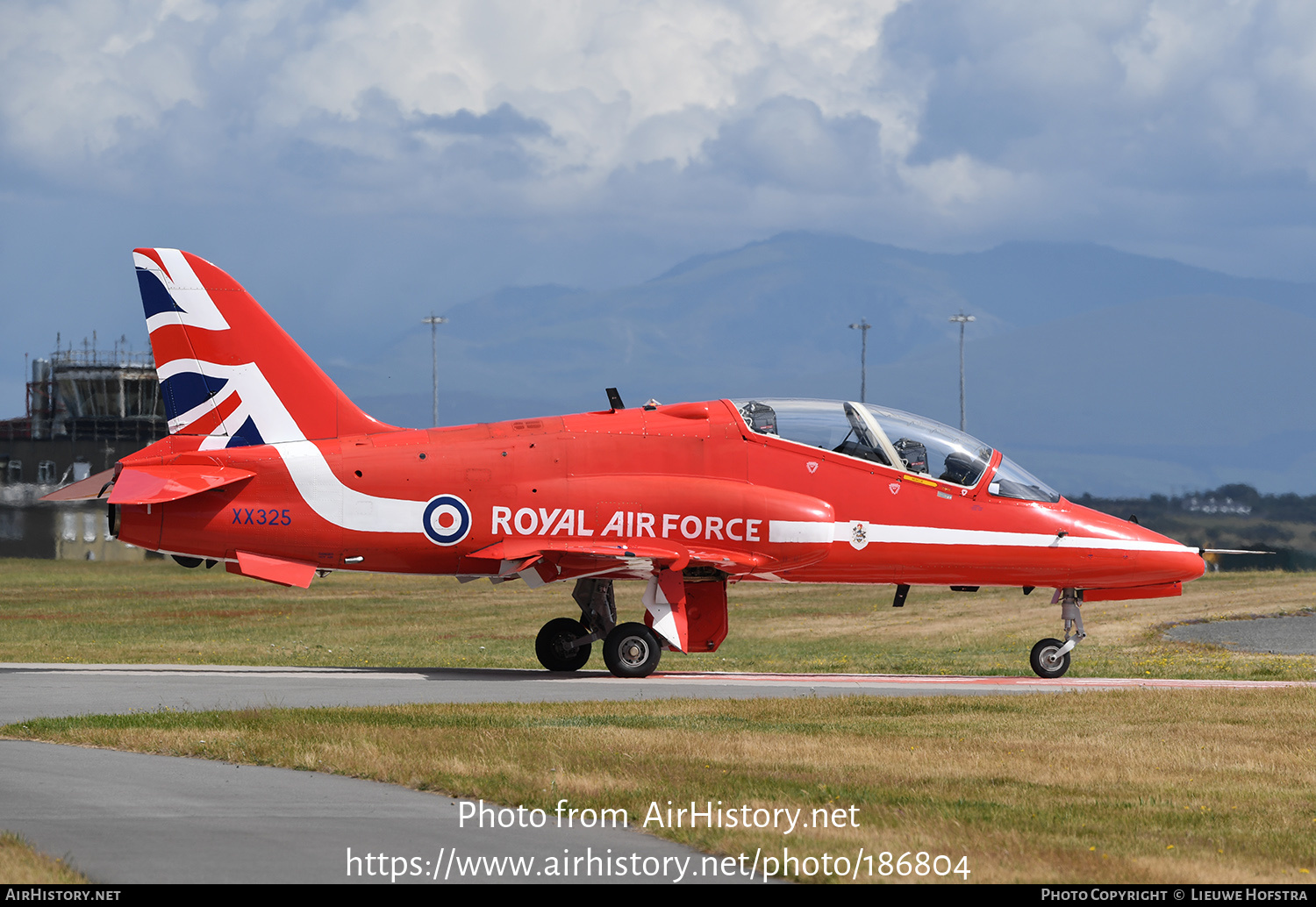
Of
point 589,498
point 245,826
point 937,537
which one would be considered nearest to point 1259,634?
point 937,537

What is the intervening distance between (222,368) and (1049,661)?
12.6 m

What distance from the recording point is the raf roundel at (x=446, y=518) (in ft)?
68.9

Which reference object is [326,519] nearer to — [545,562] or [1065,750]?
[545,562]

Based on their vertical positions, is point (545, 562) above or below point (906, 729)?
above

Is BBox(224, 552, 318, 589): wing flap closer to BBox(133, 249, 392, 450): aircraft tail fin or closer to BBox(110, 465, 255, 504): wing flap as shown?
BBox(110, 465, 255, 504): wing flap

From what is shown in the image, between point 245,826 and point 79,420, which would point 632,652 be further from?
point 79,420

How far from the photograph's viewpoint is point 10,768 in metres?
12.6

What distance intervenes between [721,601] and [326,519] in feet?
18.4

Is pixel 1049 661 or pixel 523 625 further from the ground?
pixel 1049 661

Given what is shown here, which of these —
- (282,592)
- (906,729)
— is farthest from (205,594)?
(906,729)

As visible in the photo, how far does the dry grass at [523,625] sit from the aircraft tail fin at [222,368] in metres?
5.17

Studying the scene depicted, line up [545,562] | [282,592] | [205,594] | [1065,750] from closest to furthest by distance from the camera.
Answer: [1065,750] < [545,562] < [205,594] < [282,592]

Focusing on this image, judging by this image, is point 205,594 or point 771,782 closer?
point 771,782

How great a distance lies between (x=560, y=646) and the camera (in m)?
22.5
